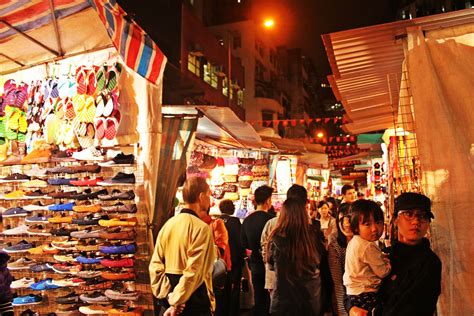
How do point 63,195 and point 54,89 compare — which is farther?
point 54,89

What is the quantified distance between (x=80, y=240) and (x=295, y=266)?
341 centimetres

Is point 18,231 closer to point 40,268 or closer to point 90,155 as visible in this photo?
point 40,268

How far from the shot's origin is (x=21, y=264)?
696 centimetres

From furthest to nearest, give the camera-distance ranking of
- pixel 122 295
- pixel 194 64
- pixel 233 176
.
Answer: pixel 194 64 < pixel 233 176 < pixel 122 295

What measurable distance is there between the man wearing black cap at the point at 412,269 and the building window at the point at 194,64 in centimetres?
2203

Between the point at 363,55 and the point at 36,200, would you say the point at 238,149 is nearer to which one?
the point at 36,200

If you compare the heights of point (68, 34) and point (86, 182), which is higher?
point (68, 34)

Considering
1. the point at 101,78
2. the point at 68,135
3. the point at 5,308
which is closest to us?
the point at 5,308

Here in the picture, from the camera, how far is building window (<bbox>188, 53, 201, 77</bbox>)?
2438 cm

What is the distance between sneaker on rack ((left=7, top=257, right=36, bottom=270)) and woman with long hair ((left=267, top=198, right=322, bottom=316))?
4.20m

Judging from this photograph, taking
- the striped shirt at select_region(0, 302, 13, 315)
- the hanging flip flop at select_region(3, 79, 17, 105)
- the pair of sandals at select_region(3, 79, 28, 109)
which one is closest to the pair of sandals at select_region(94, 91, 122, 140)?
the pair of sandals at select_region(3, 79, 28, 109)

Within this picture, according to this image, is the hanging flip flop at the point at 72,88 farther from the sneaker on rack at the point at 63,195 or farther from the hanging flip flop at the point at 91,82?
the sneaker on rack at the point at 63,195

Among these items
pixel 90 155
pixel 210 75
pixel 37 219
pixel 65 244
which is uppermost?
pixel 210 75

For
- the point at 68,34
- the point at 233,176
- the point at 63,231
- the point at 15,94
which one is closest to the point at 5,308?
the point at 63,231
